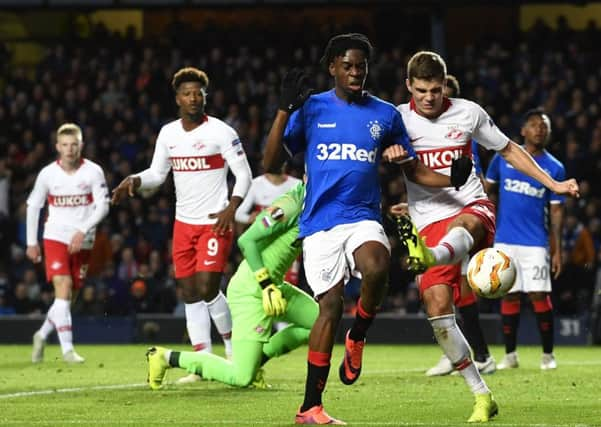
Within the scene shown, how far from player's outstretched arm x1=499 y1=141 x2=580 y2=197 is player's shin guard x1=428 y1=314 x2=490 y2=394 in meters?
0.99

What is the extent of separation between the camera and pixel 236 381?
962cm

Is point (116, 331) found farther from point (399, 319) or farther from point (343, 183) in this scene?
point (343, 183)

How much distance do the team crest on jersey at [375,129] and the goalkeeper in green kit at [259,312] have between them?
1555 millimetres

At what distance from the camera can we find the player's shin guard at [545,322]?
42.8 feet

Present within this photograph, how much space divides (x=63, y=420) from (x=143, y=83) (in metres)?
18.5

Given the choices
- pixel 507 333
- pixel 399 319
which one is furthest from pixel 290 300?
pixel 399 319

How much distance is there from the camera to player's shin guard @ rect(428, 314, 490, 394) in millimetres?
8094

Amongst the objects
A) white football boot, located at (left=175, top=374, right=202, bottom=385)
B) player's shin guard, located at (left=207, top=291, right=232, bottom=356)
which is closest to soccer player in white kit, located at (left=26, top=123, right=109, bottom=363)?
player's shin guard, located at (left=207, top=291, right=232, bottom=356)

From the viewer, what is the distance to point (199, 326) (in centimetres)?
1145

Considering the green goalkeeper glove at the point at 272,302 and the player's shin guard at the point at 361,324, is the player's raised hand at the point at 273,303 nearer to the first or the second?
the green goalkeeper glove at the point at 272,302

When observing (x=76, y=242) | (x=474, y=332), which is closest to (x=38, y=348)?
(x=76, y=242)

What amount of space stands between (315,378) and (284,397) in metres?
1.95

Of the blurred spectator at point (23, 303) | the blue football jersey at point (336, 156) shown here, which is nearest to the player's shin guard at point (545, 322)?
Result: the blue football jersey at point (336, 156)

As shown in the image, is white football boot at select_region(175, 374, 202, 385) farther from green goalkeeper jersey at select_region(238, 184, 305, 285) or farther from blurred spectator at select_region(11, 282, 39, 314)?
blurred spectator at select_region(11, 282, 39, 314)
